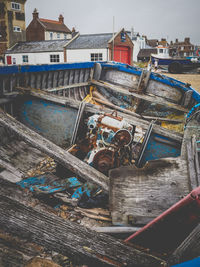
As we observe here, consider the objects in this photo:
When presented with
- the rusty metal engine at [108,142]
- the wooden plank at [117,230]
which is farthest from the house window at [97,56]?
the wooden plank at [117,230]

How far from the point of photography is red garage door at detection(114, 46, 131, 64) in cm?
1963

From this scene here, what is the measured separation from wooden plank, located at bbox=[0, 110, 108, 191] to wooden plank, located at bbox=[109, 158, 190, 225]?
0.62ft

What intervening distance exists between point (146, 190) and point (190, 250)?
959mm

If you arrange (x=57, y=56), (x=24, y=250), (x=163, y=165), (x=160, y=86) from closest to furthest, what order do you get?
(x=24, y=250), (x=163, y=165), (x=160, y=86), (x=57, y=56)

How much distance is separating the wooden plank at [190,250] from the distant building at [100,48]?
17.9 m

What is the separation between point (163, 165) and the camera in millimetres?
2377

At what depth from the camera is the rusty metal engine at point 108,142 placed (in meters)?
3.16

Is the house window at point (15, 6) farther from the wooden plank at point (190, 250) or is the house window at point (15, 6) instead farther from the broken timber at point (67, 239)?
the wooden plank at point (190, 250)

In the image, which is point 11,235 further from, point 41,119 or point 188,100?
point 188,100

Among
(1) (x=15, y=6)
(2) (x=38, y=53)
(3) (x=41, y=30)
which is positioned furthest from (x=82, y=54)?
(3) (x=41, y=30)

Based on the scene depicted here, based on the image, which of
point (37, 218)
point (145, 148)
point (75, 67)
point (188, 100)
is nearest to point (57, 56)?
point (75, 67)

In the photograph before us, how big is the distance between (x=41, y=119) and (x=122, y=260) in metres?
3.37

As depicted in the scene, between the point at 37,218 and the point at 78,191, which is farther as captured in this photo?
the point at 78,191

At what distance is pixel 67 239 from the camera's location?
51.3 inches
